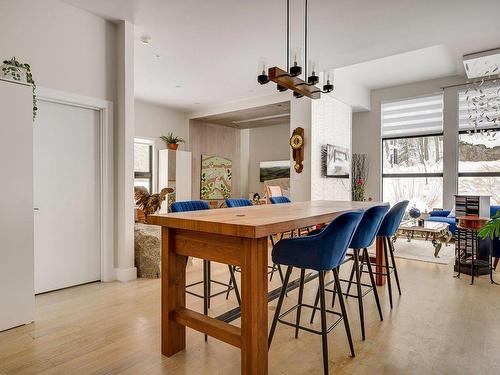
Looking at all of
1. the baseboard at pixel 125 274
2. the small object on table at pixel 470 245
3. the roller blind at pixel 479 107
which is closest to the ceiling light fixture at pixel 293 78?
the small object on table at pixel 470 245

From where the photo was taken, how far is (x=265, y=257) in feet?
5.76

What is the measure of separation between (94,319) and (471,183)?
7.19 metres

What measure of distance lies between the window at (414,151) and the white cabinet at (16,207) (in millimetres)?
7330

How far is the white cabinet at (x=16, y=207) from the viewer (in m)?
2.46

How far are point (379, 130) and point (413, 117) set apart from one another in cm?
Answer: 77

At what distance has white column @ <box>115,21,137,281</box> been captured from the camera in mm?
3744

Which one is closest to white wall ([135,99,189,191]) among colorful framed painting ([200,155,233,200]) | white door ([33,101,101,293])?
colorful framed painting ([200,155,233,200])

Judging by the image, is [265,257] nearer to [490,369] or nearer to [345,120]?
[490,369]

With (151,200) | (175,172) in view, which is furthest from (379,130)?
(151,200)

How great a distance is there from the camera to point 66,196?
349cm

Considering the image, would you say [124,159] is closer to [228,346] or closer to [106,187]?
Result: [106,187]

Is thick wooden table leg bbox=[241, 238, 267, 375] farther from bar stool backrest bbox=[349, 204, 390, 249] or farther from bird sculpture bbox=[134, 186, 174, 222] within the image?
bird sculpture bbox=[134, 186, 174, 222]

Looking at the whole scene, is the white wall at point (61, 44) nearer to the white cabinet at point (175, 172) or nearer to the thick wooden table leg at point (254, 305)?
Answer: the thick wooden table leg at point (254, 305)

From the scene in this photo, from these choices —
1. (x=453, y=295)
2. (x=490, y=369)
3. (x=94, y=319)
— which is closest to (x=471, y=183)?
(x=453, y=295)
